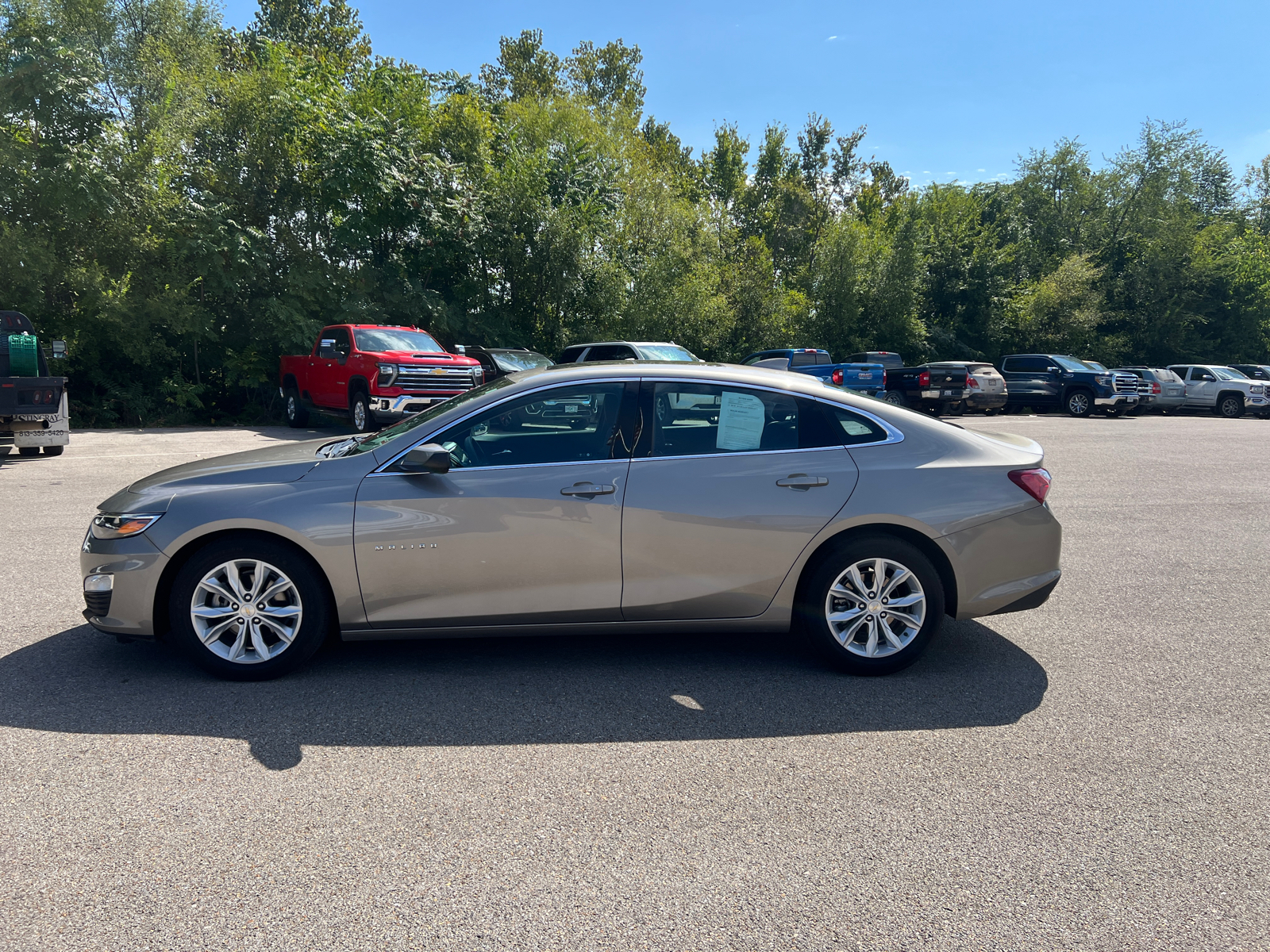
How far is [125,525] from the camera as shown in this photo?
4.41 m

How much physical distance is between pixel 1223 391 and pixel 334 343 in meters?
30.7

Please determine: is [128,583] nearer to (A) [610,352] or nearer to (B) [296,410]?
(A) [610,352]

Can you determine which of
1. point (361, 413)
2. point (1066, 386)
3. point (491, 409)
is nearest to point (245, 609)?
point (491, 409)

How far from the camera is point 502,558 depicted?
14.5 feet

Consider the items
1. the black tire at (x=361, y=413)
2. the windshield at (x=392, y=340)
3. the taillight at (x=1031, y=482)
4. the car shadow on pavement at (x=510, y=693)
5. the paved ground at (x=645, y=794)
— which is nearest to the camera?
the paved ground at (x=645, y=794)

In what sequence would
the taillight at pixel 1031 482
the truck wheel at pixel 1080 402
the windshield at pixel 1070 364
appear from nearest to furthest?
the taillight at pixel 1031 482 → the truck wheel at pixel 1080 402 → the windshield at pixel 1070 364

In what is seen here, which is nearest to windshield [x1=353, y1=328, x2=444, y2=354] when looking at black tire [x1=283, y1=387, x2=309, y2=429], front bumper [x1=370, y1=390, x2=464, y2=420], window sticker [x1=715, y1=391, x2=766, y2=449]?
front bumper [x1=370, y1=390, x2=464, y2=420]

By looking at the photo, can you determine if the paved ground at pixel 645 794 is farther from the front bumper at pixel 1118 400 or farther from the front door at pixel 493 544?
the front bumper at pixel 1118 400

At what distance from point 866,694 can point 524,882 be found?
2199 mm

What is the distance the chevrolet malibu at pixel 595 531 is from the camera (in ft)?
14.4

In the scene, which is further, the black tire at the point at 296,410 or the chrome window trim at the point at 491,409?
the black tire at the point at 296,410

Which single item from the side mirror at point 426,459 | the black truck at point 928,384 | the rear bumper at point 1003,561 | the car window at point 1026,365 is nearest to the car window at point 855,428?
the rear bumper at point 1003,561

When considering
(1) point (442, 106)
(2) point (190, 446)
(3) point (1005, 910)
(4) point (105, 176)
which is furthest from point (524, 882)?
(1) point (442, 106)

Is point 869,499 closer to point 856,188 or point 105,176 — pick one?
point 105,176
